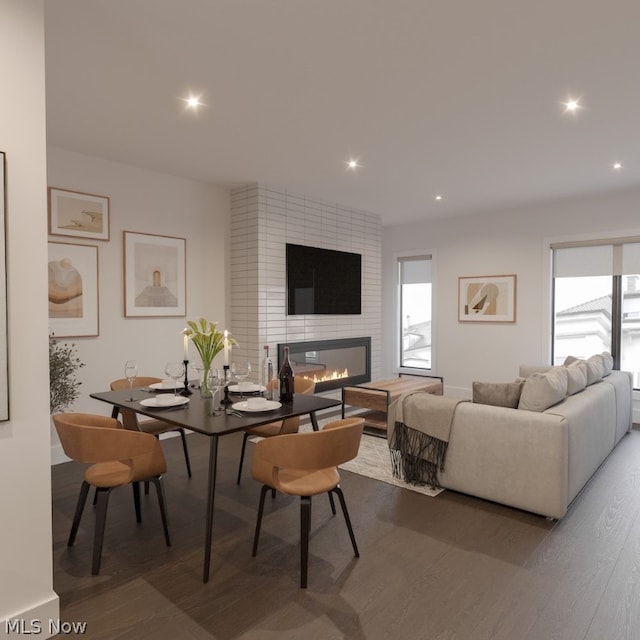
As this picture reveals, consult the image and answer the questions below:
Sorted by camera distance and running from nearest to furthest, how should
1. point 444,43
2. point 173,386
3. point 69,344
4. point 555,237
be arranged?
1. point 444,43
2. point 173,386
3. point 69,344
4. point 555,237

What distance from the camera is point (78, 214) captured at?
4.11m

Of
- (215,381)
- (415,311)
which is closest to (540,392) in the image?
(215,381)

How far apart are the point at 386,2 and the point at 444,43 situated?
47cm

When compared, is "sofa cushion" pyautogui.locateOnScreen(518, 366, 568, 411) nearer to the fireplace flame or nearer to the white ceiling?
the white ceiling

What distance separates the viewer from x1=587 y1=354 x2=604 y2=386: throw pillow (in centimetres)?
400

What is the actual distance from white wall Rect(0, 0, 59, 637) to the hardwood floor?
36 centimetres

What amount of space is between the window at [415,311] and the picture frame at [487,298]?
0.64 m

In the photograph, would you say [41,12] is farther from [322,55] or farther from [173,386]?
[173,386]

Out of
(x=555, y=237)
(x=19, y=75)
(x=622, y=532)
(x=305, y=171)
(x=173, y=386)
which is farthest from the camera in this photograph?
(x=555, y=237)

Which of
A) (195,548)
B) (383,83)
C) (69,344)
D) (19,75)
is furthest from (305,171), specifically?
(195,548)

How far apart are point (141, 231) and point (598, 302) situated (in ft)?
17.6

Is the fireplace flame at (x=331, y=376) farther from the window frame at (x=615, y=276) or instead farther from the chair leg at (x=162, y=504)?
the chair leg at (x=162, y=504)

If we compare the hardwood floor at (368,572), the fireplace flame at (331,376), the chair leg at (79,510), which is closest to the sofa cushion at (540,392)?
the hardwood floor at (368,572)

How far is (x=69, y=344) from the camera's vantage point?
4082 mm
